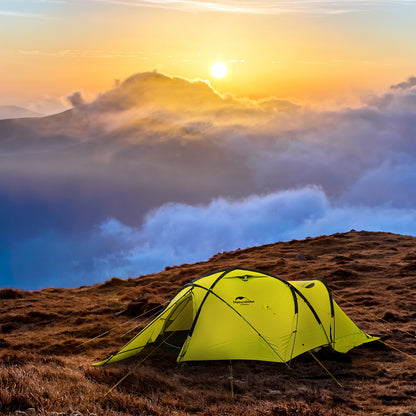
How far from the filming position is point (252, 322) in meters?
12.4

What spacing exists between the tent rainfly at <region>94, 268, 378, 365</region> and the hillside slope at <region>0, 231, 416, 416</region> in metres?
0.48

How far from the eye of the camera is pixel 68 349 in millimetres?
14508

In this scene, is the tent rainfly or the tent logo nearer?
the tent rainfly

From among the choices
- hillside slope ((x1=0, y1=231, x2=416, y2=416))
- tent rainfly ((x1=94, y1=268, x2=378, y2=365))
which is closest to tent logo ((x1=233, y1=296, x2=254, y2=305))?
tent rainfly ((x1=94, y1=268, x2=378, y2=365))

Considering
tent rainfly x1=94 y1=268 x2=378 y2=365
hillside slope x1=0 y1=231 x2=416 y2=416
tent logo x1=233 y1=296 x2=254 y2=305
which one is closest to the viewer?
hillside slope x1=0 y1=231 x2=416 y2=416

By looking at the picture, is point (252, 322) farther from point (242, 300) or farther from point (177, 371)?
point (177, 371)

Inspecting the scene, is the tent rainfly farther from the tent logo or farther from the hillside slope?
the hillside slope

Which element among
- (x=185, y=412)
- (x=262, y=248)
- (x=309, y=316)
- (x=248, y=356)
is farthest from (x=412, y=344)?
(x=262, y=248)

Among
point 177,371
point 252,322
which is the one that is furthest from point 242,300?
point 177,371

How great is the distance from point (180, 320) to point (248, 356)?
129 inches

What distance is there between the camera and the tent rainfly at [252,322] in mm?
12008

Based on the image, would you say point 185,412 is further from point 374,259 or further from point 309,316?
point 374,259

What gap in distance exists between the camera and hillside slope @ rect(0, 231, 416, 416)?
8664mm

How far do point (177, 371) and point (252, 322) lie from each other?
2391 millimetres
